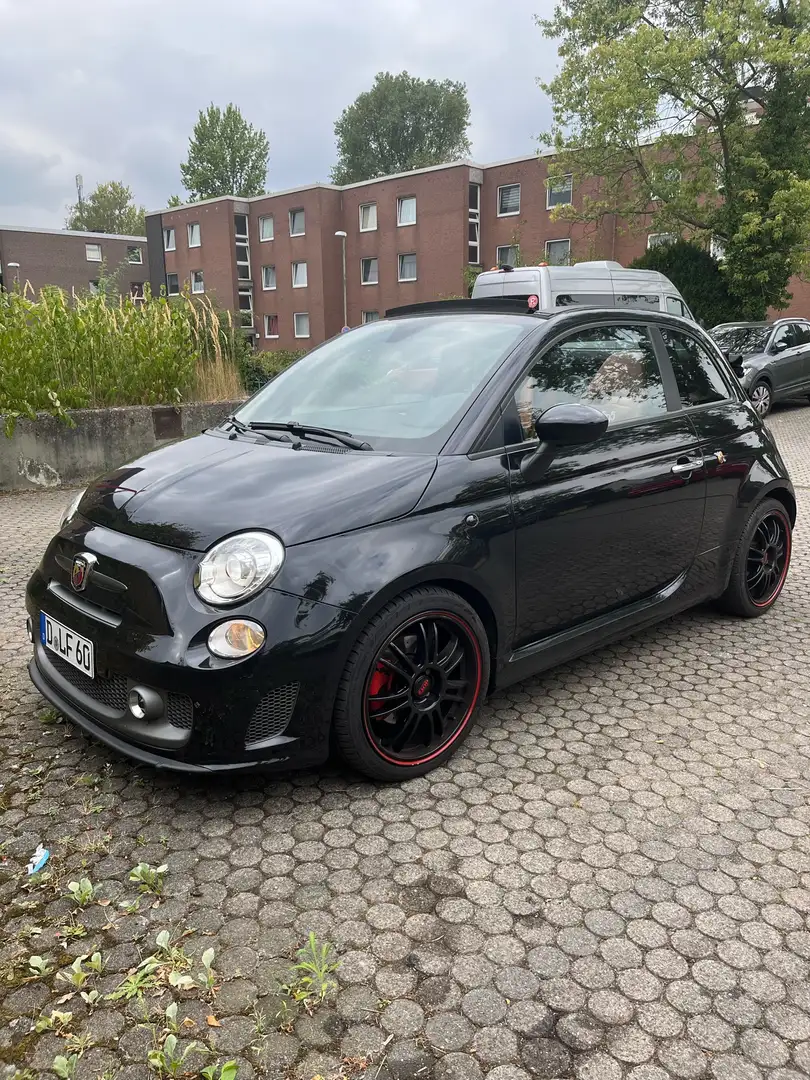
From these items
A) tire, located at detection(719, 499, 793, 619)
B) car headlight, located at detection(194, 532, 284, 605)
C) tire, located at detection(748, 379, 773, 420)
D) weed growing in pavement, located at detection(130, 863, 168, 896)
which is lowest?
weed growing in pavement, located at detection(130, 863, 168, 896)

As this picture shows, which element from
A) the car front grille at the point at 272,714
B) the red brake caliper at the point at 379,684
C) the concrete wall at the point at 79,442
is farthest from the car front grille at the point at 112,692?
the concrete wall at the point at 79,442

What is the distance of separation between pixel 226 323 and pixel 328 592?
9544mm

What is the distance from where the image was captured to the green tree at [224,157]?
218 feet

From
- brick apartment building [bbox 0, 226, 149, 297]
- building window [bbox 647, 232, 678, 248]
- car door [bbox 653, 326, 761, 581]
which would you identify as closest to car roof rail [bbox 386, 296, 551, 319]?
car door [bbox 653, 326, 761, 581]

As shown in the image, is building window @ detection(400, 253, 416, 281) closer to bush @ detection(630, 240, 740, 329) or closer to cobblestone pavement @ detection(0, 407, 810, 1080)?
bush @ detection(630, 240, 740, 329)

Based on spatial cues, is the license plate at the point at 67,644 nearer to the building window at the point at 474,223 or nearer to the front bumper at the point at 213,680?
the front bumper at the point at 213,680

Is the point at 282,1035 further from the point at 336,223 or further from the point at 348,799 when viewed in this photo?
the point at 336,223

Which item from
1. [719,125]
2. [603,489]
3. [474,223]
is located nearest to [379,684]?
[603,489]

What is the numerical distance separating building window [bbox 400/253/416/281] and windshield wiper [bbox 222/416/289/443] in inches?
1536

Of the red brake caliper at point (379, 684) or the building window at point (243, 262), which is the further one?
the building window at point (243, 262)

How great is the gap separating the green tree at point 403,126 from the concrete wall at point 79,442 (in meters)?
60.9

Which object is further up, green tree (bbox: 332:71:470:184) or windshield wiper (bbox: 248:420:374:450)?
green tree (bbox: 332:71:470:184)

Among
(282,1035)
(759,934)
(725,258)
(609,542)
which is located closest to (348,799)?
(282,1035)

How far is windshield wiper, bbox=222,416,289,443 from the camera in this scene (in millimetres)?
3559
